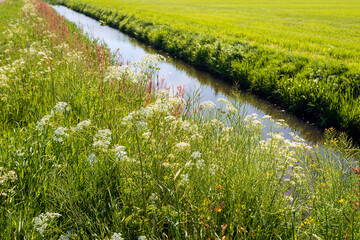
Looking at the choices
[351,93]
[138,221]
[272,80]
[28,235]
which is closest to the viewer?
[28,235]

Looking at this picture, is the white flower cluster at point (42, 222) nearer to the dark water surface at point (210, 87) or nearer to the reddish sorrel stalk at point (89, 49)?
the dark water surface at point (210, 87)

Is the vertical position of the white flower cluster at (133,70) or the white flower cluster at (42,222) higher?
the white flower cluster at (133,70)

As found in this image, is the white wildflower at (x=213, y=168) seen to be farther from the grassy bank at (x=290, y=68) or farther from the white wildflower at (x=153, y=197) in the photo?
the grassy bank at (x=290, y=68)

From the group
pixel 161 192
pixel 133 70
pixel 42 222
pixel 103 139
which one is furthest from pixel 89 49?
pixel 42 222

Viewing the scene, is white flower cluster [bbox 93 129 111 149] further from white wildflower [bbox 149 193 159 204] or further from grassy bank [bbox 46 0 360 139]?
grassy bank [bbox 46 0 360 139]

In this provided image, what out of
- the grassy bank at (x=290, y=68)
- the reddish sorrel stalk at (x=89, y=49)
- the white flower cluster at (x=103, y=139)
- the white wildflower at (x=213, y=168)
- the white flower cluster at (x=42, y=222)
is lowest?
the grassy bank at (x=290, y=68)

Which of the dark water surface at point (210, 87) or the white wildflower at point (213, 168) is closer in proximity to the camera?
the white wildflower at point (213, 168)

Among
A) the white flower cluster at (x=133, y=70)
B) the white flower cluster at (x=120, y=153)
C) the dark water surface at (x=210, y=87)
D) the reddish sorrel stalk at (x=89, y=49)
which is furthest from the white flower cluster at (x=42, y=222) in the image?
the reddish sorrel stalk at (x=89, y=49)

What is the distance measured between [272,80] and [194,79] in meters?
2.90

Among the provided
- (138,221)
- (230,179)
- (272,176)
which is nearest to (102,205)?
(138,221)

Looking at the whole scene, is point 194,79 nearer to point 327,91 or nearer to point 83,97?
point 327,91

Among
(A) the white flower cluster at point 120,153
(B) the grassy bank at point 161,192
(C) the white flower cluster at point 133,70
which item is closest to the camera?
(A) the white flower cluster at point 120,153

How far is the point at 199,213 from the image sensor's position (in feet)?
8.70

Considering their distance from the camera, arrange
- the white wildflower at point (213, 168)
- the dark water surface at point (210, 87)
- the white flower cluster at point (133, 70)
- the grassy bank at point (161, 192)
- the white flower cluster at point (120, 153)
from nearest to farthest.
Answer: the white flower cluster at point (120, 153) → the grassy bank at point (161, 192) → the white wildflower at point (213, 168) → the white flower cluster at point (133, 70) → the dark water surface at point (210, 87)
